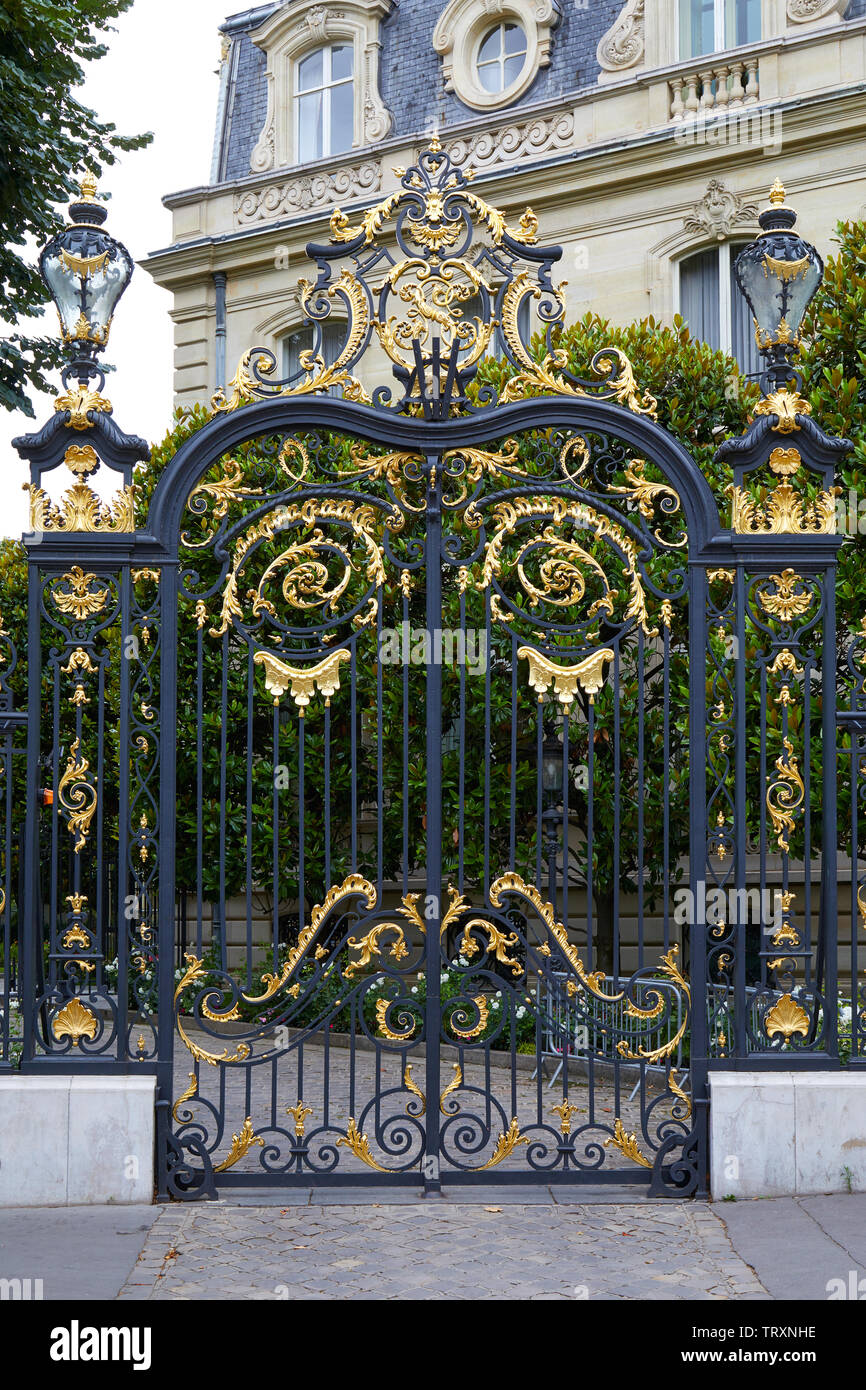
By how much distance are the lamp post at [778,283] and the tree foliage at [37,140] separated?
6.73 metres

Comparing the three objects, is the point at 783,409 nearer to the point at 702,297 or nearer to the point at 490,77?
the point at 702,297

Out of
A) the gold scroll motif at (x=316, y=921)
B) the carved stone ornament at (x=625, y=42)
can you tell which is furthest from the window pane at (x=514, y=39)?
the gold scroll motif at (x=316, y=921)

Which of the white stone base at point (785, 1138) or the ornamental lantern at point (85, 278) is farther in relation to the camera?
the ornamental lantern at point (85, 278)

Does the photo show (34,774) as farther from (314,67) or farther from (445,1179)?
(314,67)

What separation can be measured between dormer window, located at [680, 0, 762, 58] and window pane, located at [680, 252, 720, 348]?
2.35m

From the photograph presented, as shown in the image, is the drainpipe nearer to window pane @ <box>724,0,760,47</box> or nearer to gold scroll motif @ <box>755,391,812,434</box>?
window pane @ <box>724,0,760,47</box>

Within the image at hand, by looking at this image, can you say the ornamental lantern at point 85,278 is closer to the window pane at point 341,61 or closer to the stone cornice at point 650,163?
the stone cornice at point 650,163

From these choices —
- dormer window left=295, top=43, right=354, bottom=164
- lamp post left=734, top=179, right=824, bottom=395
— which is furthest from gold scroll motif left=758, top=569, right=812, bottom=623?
dormer window left=295, top=43, right=354, bottom=164

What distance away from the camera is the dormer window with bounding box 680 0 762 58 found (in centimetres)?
1662

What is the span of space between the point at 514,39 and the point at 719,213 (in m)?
4.28

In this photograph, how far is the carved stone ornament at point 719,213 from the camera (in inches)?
643

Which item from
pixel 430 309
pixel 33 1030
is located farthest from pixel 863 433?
pixel 33 1030

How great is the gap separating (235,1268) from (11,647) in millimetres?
3047

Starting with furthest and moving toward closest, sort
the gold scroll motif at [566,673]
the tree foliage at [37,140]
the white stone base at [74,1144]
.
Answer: the tree foliage at [37,140], the gold scroll motif at [566,673], the white stone base at [74,1144]
